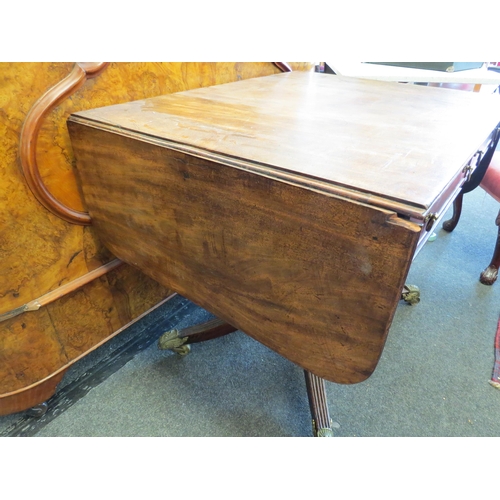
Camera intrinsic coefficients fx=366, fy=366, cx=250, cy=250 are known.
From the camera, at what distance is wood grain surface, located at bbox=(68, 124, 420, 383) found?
496 mm

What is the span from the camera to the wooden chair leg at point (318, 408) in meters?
0.88

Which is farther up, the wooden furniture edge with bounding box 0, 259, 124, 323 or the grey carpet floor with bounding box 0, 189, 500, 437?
the wooden furniture edge with bounding box 0, 259, 124, 323

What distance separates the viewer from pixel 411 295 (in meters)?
1.33

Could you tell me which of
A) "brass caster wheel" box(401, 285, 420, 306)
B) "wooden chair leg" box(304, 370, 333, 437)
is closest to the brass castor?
"wooden chair leg" box(304, 370, 333, 437)

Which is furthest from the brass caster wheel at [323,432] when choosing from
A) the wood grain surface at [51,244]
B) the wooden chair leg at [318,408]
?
the wood grain surface at [51,244]

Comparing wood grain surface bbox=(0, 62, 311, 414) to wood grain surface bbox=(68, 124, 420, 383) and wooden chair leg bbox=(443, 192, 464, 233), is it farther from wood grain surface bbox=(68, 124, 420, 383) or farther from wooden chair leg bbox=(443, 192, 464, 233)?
wooden chair leg bbox=(443, 192, 464, 233)

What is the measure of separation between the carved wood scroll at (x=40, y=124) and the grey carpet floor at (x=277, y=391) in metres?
0.53

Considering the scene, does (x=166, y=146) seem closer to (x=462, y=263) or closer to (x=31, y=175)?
(x=31, y=175)

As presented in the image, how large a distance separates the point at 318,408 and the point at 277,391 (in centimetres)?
15

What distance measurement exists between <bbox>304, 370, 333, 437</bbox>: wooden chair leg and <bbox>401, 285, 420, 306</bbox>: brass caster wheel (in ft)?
1.86

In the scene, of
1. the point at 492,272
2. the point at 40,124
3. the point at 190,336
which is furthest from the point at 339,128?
the point at 492,272

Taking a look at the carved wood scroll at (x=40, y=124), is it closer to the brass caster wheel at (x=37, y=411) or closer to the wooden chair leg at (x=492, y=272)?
the brass caster wheel at (x=37, y=411)

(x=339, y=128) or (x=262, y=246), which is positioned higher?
(x=339, y=128)

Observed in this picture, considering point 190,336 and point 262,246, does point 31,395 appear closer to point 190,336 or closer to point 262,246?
point 190,336
